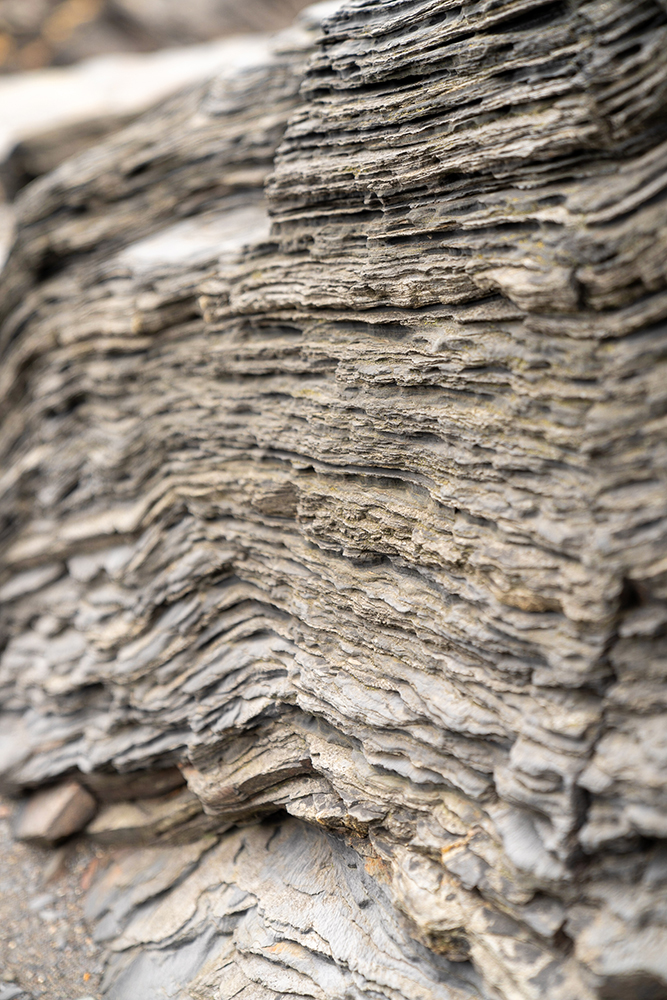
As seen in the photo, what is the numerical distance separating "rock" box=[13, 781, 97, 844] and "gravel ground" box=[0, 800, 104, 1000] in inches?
12.3

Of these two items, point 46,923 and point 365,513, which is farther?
point 46,923

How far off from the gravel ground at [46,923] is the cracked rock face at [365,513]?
53 centimetres

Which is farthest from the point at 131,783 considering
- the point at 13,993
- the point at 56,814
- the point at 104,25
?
the point at 104,25

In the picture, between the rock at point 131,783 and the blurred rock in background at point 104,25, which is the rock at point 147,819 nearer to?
the rock at point 131,783

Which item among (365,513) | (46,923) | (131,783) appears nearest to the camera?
(365,513)

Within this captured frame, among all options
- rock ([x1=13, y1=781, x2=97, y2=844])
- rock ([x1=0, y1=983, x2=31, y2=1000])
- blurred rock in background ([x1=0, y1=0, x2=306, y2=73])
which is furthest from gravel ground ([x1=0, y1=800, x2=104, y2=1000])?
blurred rock in background ([x1=0, y1=0, x2=306, y2=73])

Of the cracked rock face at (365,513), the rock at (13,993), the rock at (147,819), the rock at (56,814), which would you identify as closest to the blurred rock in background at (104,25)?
the cracked rock face at (365,513)

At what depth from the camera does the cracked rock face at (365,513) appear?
22.6 feet

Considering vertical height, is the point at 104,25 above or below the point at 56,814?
above

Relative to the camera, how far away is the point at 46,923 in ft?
42.8

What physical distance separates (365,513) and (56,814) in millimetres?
8885

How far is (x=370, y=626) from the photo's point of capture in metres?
9.84

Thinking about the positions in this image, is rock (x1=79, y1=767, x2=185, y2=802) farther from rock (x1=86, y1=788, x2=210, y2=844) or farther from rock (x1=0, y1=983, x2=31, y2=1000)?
rock (x1=0, y1=983, x2=31, y2=1000)

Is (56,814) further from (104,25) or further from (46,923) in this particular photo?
(104,25)
